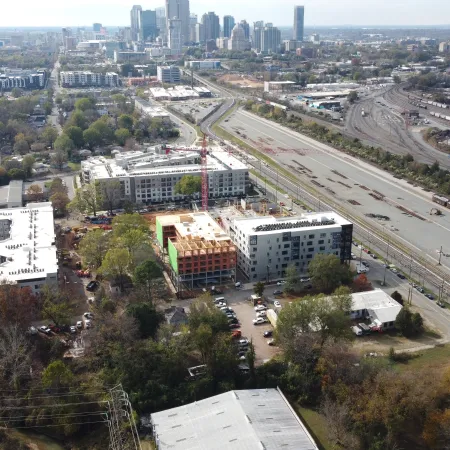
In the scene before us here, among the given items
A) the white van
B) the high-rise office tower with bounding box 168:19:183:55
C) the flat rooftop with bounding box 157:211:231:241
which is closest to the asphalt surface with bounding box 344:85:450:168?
the flat rooftop with bounding box 157:211:231:241

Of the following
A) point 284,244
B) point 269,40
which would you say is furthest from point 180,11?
point 284,244

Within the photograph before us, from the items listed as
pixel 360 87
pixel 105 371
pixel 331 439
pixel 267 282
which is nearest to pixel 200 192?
pixel 267 282

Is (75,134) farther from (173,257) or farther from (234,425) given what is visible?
(234,425)

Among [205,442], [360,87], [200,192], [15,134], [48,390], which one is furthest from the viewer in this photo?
[360,87]

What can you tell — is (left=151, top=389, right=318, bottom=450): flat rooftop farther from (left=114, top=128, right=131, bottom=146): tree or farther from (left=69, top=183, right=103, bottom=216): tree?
(left=114, top=128, right=131, bottom=146): tree

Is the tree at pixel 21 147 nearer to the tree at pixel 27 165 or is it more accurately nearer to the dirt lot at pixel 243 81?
the tree at pixel 27 165

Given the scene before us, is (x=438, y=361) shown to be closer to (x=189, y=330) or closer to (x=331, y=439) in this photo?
(x=331, y=439)
